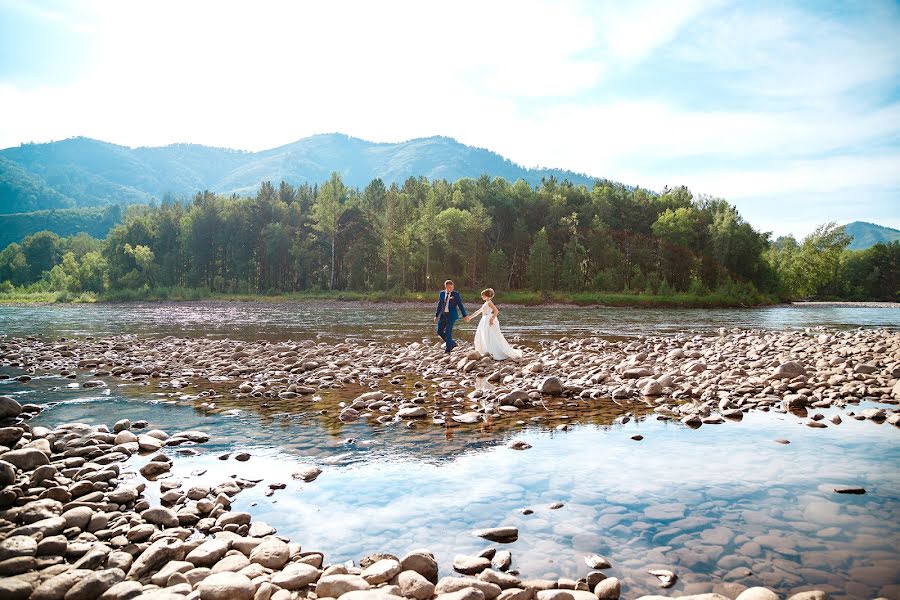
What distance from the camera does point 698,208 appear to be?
101875mm

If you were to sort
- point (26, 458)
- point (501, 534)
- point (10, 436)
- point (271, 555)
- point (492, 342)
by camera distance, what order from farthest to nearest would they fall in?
point (492, 342)
point (10, 436)
point (26, 458)
point (501, 534)
point (271, 555)

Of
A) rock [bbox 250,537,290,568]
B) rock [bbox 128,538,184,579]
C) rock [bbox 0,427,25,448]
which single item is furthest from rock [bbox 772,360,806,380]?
rock [bbox 0,427,25,448]

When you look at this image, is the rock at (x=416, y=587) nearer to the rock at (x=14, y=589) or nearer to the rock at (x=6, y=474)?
the rock at (x=14, y=589)

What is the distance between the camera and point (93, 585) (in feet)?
15.8

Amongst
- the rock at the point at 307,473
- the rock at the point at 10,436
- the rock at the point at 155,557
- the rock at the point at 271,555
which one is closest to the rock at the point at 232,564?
the rock at the point at 271,555

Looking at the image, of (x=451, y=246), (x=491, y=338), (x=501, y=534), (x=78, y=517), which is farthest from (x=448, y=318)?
(x=451, y=246)

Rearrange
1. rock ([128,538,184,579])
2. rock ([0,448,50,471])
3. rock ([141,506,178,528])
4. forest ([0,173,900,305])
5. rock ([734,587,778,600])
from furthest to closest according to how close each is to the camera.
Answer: forest ([0,173,900,305]), rock ([0,448,50,471]), rock ([141,506,178,528]), rock ([128,538,184,579]), rock ([734,587,778,600])

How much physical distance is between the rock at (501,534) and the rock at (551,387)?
7.80 meters

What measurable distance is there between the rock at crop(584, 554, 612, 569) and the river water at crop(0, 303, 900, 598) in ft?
0.25

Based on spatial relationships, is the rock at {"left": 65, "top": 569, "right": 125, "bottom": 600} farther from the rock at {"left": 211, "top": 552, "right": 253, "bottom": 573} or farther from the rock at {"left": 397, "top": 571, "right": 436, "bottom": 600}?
the rock at {"left": 397, "top": 571, "right": 436, "bottom": 600}

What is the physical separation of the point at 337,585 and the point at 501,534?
79.8 inches

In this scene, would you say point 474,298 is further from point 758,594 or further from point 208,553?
point 758,594

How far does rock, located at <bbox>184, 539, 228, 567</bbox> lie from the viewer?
535 centimetres

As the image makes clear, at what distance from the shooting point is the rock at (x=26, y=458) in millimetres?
7680
